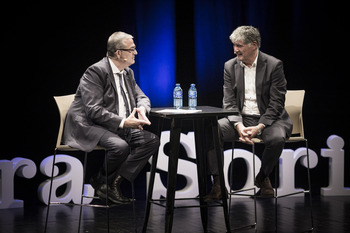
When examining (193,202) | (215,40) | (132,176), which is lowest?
(193,202)

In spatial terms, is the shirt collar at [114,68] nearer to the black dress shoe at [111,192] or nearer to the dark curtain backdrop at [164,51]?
the black dress shoe at [111,192]

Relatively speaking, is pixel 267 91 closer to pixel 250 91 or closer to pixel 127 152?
pixel 250 91

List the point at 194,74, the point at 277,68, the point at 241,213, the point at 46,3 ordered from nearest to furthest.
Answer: the point at 277,68, the point at 241,213, the point at 46,3, the point at 194,74

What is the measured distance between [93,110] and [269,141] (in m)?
1.35

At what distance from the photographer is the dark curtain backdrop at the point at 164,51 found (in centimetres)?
577

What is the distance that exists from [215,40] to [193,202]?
1.76 meters

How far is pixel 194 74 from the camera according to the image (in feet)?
20.7

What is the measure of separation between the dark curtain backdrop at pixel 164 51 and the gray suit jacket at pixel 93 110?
1488 millimetres

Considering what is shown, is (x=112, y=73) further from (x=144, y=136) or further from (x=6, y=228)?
(x=6, y=228)

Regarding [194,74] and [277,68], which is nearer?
[277,68]

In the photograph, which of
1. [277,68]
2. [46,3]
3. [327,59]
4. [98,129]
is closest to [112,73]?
[98,129]

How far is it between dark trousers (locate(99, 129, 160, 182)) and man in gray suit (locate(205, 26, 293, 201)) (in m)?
0.49

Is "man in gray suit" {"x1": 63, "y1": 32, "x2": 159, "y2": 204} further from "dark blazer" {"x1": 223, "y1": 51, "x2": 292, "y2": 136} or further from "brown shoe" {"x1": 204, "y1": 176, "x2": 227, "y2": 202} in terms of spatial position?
"dark blazer" {"x1": 223, "y1": 51, "x2": 292, "y2": 136}

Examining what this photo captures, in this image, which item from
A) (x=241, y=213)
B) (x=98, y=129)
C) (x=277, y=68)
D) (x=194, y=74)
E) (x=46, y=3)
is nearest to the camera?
(x=98, y=129)
